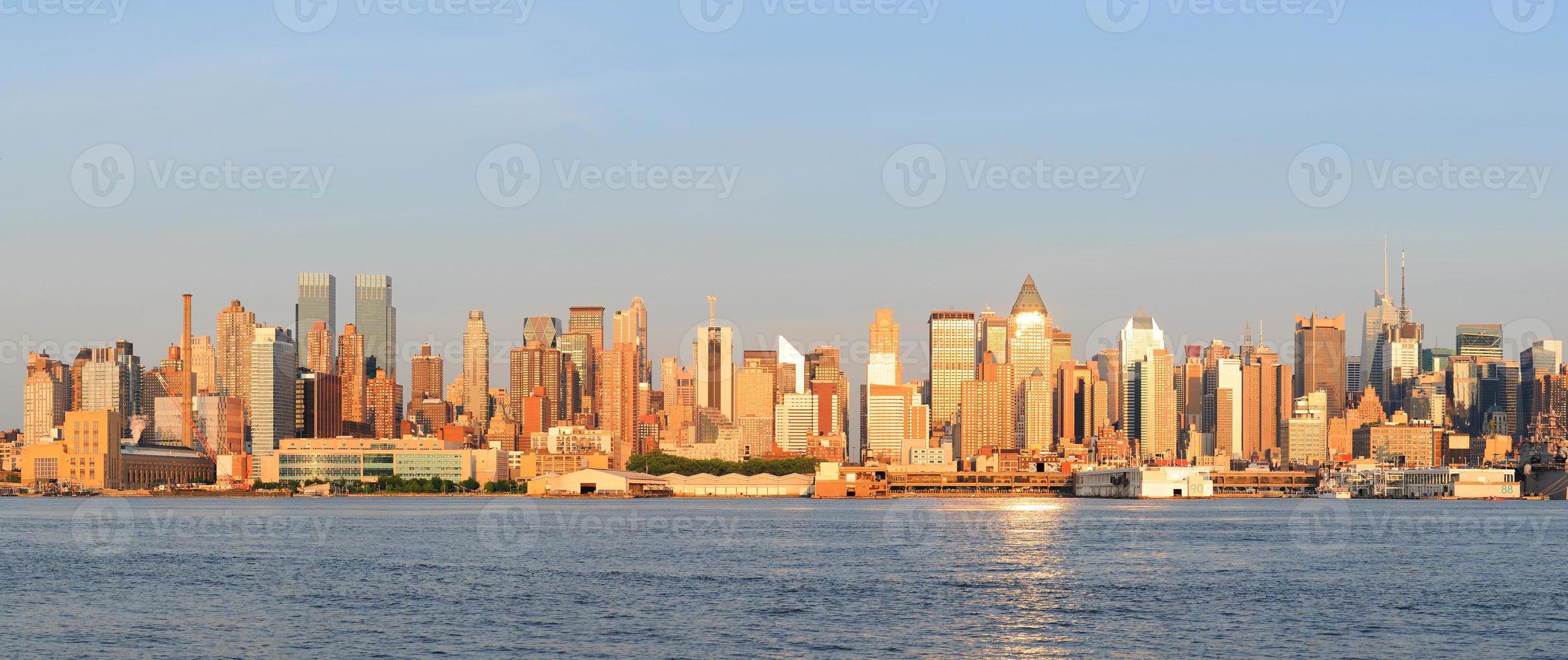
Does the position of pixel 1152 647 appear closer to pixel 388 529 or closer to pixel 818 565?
pixel 818 565

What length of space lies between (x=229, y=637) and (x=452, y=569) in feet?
79.6

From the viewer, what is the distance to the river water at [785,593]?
49156mm

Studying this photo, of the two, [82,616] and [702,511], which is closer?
[82,616]

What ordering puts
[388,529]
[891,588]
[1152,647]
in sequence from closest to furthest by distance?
[1152,647], [891,588], [388,529]

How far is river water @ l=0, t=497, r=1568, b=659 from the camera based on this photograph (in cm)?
4916

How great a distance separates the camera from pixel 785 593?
63344mm

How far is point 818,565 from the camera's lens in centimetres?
7706

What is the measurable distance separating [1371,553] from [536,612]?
4904 cm

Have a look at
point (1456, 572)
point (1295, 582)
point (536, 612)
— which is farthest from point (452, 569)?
point (1456, 572)

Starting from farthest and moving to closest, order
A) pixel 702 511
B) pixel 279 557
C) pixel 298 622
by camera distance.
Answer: pixel 702 511
pixel 279 557
pixel 298 622

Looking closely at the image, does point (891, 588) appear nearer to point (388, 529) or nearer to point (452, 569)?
point (452, 569)

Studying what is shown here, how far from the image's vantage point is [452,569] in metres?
74.6

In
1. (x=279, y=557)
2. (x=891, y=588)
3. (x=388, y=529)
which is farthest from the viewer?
(x=388, y=529)

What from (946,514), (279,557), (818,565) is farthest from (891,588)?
(946,514)
